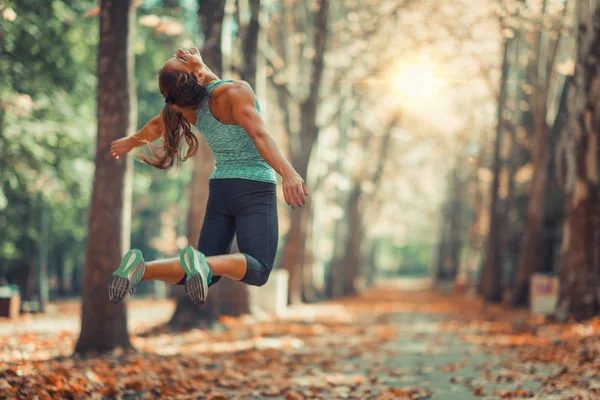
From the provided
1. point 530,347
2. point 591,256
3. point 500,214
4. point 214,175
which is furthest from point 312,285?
point 214,175

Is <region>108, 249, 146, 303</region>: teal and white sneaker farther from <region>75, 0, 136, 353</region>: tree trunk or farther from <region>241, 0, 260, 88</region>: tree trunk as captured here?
<region>241, 0, 260, 88</region>: tree trunk

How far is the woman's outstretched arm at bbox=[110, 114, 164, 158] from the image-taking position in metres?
5.39

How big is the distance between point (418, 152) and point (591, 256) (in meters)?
24.7

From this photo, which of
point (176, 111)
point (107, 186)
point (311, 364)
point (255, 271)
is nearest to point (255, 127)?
point (176, 111)

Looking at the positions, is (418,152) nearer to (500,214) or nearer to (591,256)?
(500,214)

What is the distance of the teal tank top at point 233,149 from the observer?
4.97 metres

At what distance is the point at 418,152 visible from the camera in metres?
37.4

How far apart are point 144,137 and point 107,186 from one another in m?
3.23

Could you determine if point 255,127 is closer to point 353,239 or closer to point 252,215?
point 252,215

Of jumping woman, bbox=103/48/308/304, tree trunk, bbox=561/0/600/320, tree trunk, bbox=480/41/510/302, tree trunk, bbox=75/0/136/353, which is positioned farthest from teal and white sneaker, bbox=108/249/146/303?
tree trunk, bbox=480/41/510/302

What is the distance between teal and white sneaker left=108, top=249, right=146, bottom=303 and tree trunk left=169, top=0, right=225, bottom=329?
6.28 metres

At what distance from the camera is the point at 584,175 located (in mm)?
12773

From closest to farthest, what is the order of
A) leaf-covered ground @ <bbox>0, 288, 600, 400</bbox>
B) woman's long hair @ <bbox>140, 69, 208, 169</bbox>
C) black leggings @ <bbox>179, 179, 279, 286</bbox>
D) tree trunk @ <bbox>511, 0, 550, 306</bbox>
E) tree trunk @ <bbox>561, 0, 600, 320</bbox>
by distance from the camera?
woman's long hair @ <bbox>140, 69, 208, 169</bbox>, black leggings @ <bbox>179, 179, 279, 286</bbox>, leaf-covered ground @ <bbox>0, 288, 600, 400</bbox>, tree trunk @ <bbox>561, 0, 600, 320</bbox>, tree trunk @ <bbox>511, 0, 550, 306</bbox>

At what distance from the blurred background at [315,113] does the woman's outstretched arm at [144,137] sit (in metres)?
3.08
